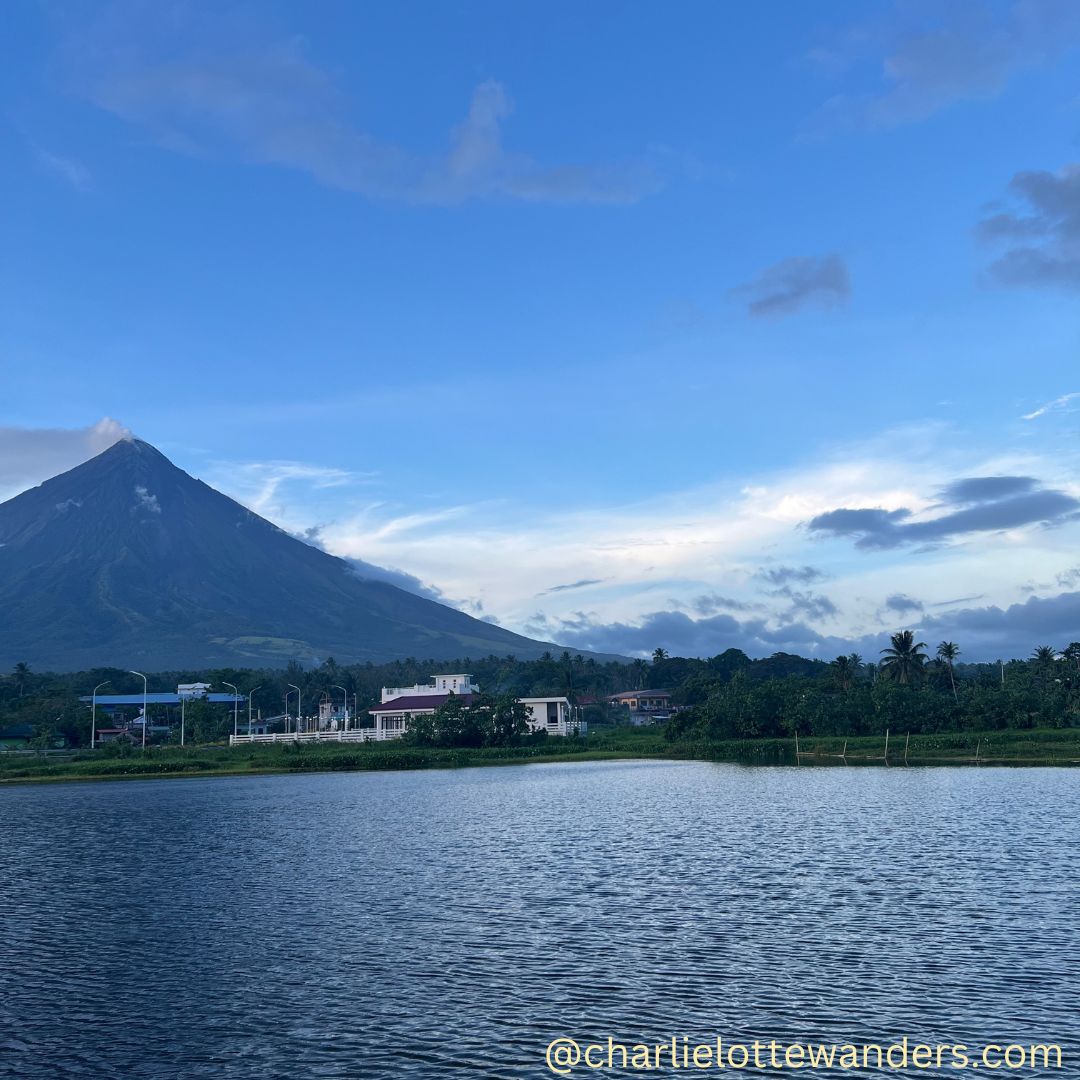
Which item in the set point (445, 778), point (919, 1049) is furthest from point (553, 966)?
point (445, 778)

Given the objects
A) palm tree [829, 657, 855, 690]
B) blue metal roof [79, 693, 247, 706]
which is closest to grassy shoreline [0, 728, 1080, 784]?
palm tree [829, 657, 855, 690]

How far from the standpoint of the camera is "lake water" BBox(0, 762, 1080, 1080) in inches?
731

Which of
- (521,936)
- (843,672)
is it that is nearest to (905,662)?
(843,672)

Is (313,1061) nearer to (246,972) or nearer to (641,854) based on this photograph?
(246,972)

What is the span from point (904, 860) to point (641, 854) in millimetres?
9081

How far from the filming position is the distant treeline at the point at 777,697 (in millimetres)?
94562

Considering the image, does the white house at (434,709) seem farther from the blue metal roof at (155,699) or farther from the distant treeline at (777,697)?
the blue metal roof at (155,699)

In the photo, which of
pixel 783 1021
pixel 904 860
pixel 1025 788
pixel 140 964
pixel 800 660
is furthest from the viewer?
pixel 800 660

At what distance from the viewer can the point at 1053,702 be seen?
92.2 m

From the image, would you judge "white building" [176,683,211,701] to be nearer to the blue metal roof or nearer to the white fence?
the blue metal roof

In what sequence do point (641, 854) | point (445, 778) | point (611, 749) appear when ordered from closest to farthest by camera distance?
1. point (641, 854)
2. point (445, 778)
3. point (611, 749)

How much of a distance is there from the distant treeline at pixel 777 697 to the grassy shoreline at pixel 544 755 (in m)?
2.96

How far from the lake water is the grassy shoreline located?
3269 centimetres

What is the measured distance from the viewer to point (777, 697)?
102 meters
